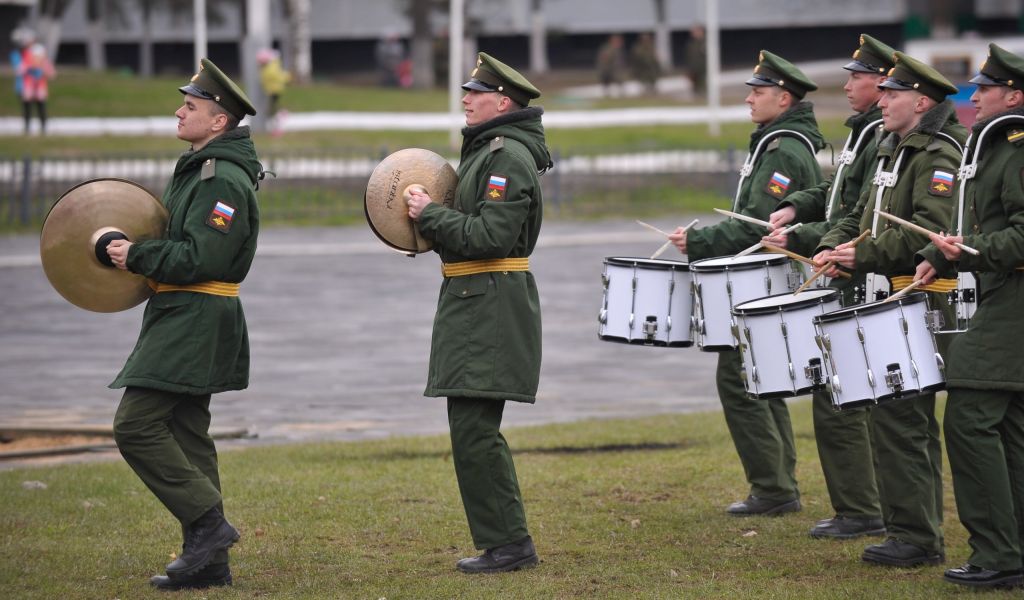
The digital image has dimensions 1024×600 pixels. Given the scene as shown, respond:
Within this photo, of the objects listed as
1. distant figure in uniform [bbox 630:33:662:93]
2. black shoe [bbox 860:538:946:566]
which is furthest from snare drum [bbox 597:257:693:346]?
distant figure in uniform [bbox 630:33:662:93]

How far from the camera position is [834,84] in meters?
51.5

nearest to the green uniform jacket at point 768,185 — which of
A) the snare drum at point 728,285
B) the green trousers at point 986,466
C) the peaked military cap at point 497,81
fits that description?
the snare drum at point 728,285

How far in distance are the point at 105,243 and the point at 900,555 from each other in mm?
3935

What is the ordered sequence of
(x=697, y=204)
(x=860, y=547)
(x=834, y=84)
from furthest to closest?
(x=834, y=84) < (x=697, y=204) < (x=860, y=547)

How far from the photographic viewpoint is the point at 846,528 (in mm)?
8109

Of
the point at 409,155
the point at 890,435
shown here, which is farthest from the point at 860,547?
the point at 409,155

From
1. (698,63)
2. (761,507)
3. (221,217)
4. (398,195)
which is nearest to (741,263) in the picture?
(761,507)

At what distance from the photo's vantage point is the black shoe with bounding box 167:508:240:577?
6.98m

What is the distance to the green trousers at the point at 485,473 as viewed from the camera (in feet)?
23.7

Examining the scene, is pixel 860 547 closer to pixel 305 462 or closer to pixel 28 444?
pixel 305 462

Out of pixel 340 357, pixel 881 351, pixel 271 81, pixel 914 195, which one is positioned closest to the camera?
pixel 881 351

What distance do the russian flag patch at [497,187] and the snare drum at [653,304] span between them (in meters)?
1.24

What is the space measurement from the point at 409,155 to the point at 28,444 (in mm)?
4916

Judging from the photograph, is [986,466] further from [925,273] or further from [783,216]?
[783,216]
